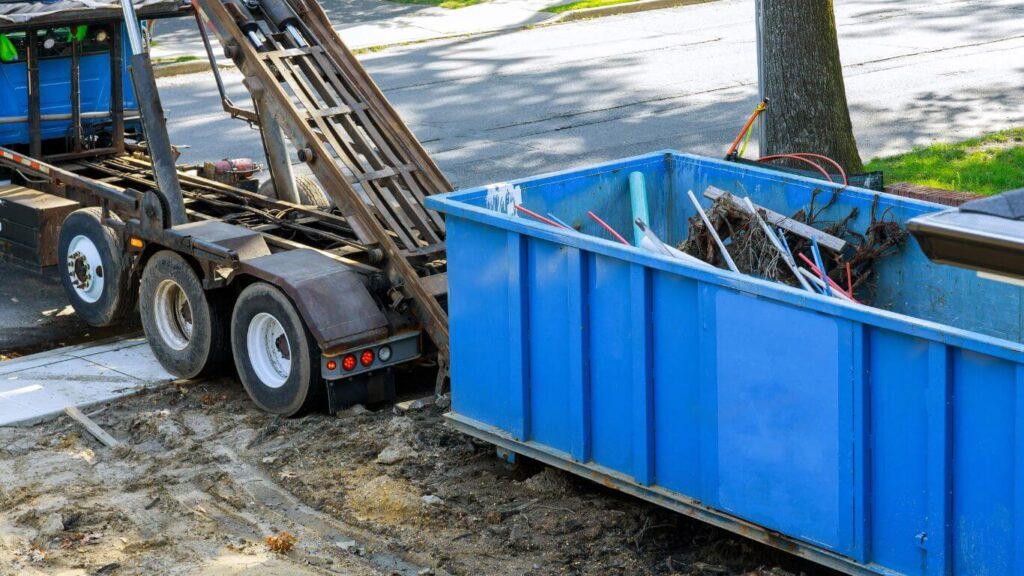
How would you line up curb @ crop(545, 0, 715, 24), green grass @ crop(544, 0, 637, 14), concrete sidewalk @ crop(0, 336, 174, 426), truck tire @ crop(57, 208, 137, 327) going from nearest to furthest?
concrete sidewalk @ crop(0, 336, 174, 426)
truck tire @ crop(57, 208, 137, 327)
curb @ crop(545, 0, 715, 24)
green grass @ crop(544, 0, 637, 14)

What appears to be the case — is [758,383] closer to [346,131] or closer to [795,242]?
[795,242]

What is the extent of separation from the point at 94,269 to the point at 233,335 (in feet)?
6.26

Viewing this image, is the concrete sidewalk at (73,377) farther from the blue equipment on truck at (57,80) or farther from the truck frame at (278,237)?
the blue equipment on truck at (57,80)

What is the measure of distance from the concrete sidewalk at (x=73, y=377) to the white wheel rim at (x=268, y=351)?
2.95ft

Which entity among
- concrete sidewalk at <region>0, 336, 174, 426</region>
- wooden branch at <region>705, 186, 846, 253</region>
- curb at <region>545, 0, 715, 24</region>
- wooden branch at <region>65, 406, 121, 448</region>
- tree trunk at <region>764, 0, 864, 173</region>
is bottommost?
wooden branch at <region>65, 406, 121, 448</region>

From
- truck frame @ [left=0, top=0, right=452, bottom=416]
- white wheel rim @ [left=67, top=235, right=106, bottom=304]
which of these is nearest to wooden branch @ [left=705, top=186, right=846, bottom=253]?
truck frame @ [left=0, top=0, right=452, bottom=416]

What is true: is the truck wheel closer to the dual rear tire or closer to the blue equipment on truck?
the dual rear tire

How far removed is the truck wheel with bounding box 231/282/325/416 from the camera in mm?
7762

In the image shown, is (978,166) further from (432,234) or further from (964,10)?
(964,10)

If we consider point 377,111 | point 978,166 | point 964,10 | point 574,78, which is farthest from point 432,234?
point 964,10

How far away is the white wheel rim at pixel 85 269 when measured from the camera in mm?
9602

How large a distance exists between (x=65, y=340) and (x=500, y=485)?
443cm

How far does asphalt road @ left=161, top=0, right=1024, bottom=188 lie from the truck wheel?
5.19m

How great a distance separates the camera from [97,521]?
6.58 m
